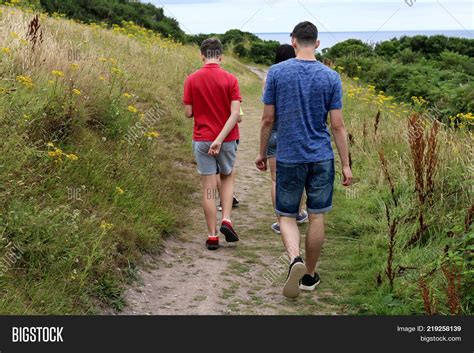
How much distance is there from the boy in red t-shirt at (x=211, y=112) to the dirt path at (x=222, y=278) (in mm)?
334

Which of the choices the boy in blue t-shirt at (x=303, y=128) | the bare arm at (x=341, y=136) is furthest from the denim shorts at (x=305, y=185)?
the bare arm at (x=341, y=136)

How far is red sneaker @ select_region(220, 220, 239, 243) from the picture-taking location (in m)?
6.26

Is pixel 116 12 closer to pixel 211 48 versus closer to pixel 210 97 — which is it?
pixel 211 48

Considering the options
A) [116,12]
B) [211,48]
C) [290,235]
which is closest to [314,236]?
[290,235]

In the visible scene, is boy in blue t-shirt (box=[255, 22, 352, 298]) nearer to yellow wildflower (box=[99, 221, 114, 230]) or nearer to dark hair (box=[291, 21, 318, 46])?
dark hair (box=[291, 21, 318, 46])

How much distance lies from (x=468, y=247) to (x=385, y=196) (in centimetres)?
242

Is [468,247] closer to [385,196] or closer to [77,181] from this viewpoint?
[385,196]

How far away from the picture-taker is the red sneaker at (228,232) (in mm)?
6258

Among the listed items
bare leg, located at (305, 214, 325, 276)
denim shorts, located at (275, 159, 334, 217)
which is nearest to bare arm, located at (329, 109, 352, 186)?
denim shorts, located at (275, 159, 334, 217)

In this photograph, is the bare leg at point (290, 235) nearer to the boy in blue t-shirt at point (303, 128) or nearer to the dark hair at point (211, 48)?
the boy in blue t-shirt at point (303, 128)

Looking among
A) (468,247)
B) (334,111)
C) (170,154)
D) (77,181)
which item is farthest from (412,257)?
(170,154)

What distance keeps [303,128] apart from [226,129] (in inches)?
52.3

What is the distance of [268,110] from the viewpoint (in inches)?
192

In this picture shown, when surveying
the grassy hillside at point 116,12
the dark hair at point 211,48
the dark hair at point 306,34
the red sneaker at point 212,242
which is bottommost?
the red sneaker at point 212,242
